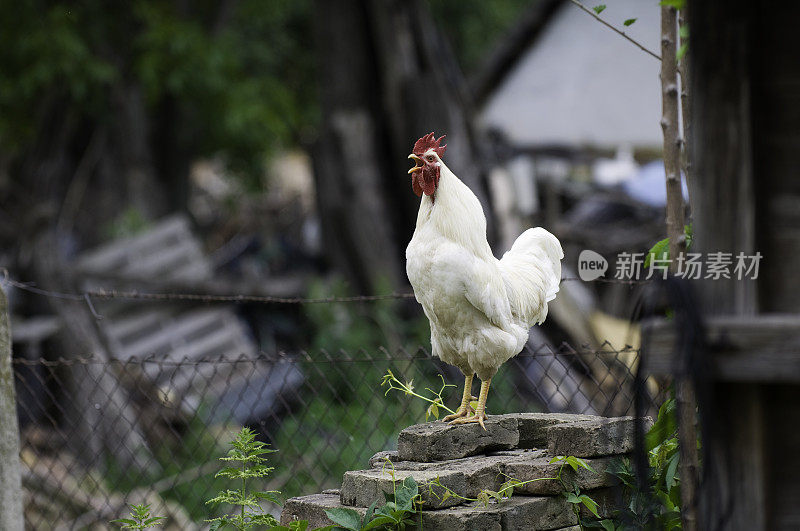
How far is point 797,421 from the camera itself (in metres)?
1.67

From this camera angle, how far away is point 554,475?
9.18 ft

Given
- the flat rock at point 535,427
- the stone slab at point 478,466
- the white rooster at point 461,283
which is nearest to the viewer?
the stone slab at point 478,466

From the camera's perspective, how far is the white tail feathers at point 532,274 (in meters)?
3.21

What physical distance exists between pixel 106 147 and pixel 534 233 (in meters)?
9.43

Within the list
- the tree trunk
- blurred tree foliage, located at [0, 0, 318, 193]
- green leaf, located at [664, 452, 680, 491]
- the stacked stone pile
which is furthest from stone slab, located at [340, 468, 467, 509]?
blurred tree foliage, located at [0, 0, 318, 193]

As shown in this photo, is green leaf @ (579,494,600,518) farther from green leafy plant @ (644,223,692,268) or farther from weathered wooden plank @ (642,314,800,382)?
weathered wooden plank @ (642,314,800,382)

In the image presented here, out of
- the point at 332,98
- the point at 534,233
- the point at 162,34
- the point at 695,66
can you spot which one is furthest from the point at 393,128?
the point at 695,66

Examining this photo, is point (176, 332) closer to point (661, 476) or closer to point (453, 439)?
point (453, 439)

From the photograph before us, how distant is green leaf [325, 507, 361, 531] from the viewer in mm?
2688

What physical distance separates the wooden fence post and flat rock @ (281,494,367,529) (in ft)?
3.94

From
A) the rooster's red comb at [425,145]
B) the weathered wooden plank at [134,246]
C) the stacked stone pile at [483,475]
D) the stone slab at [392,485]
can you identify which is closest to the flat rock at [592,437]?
the stacked stone pile at [483,475]

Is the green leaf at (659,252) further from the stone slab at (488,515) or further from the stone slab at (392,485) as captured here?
the stone slab at (392,485)

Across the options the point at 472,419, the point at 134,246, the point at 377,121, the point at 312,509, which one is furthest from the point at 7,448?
the point at 377,121

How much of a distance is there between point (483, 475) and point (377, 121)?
259 inches
